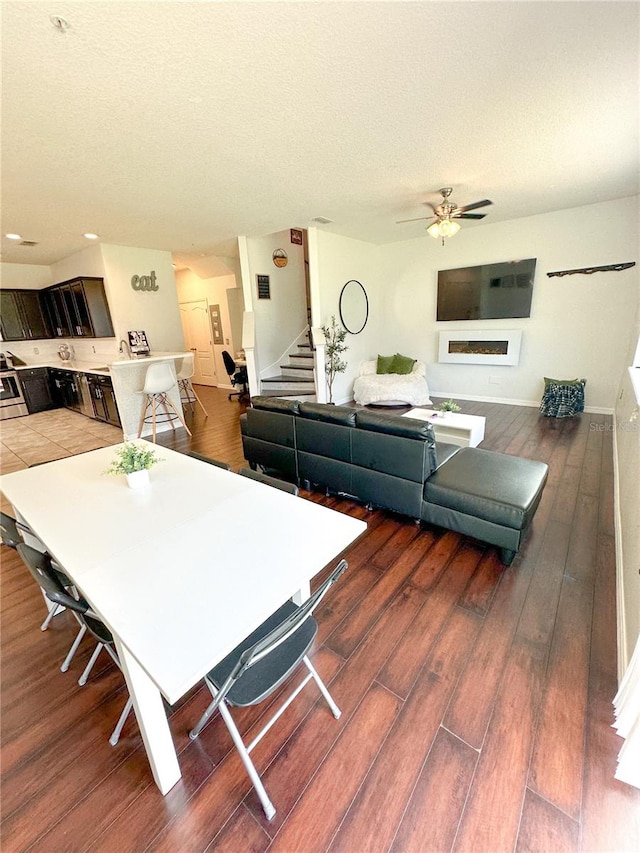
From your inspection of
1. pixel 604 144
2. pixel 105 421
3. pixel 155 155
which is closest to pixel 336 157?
pixel 155 155

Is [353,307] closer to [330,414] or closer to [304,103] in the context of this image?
[330,414]

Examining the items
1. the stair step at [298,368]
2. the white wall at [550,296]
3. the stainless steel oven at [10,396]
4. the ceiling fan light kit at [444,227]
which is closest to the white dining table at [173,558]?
the ceiling fan light kit at [444,227]

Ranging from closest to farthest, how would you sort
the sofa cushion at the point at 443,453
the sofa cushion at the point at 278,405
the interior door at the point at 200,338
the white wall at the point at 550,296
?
the sofa cushion at the point at 443,453 → the sofa cushion at the point at 278,405 → the white wall at the point at 550,296 → the interior door at the point at 200,338

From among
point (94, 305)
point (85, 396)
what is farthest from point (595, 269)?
point (85, 396)

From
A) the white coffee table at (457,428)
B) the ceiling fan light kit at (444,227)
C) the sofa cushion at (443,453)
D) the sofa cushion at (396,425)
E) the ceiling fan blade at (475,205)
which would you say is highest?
the ceiling fan blade at (475,205)

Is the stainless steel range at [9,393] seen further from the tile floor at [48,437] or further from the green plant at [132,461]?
the green plant at [132,461]

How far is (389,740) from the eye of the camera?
1.30 meters

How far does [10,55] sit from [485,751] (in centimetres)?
360

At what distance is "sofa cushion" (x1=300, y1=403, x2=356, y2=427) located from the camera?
2633mm

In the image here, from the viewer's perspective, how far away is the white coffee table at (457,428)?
373 cm

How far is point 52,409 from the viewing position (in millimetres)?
6727

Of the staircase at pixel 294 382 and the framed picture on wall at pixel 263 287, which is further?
the staircase at pixel 294 382

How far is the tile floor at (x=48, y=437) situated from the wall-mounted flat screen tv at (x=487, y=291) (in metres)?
5.82

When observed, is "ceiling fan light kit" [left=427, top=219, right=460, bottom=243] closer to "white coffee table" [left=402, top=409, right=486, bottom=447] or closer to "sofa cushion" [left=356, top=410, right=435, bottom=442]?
"white coffee table" [left=402, top=409, right=486, bottom=447]
